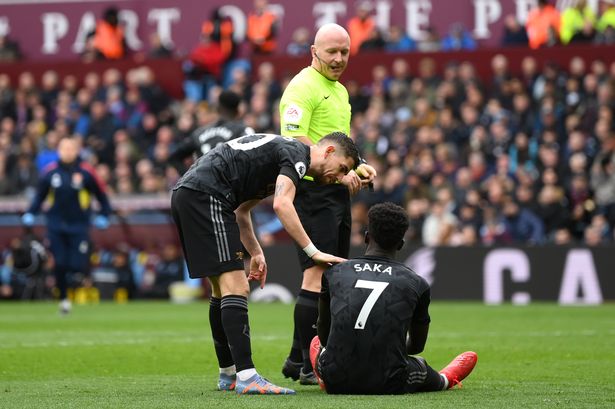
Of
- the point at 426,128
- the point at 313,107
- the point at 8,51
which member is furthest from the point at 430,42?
the point at 313,107

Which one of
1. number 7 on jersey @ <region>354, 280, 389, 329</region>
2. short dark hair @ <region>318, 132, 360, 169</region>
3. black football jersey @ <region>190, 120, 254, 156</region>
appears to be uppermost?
short dark hair @ <region>318, 132, 360, 169</region>

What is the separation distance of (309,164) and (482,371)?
256 cm

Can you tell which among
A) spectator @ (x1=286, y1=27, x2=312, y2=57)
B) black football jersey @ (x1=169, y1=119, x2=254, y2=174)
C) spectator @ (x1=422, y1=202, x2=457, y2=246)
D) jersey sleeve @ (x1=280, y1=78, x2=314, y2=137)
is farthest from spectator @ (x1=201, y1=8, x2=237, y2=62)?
jersey sleeve @ (x1=280, y1=78, x2=314, y2=137)

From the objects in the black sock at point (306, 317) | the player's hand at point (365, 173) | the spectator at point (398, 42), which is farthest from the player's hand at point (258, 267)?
the spectator at point (398, 42)

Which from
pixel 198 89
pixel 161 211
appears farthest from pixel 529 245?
pixel 198 89

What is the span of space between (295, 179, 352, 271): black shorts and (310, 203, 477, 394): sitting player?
4.08 ft

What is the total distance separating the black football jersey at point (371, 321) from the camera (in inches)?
302

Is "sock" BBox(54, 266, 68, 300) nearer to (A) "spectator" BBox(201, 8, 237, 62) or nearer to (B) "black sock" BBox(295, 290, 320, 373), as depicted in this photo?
(A) "spectator" BBox(201, 8, 237, 62)

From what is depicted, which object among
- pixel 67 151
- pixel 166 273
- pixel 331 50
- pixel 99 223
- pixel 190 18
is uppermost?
pixel 190 18

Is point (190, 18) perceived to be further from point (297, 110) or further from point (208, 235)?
point (208, 235)

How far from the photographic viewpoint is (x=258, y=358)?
1105 centimetres

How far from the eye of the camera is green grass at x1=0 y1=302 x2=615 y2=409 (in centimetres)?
767

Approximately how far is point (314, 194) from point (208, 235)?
127 cm

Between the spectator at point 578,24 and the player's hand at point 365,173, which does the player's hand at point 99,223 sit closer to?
the spectator at point 578,24
